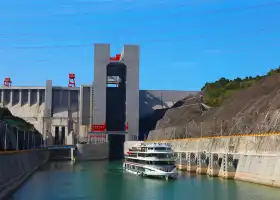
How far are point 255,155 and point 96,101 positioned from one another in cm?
9842

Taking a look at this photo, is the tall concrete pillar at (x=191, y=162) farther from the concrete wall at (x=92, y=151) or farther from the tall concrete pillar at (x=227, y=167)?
the concrete wall at (x=92, y=151)

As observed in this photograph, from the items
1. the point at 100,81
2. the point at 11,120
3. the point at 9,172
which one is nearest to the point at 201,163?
the point at 9,172

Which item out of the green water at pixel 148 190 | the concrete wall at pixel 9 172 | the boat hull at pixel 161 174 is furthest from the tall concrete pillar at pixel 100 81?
the concrete wall at pixel 9 172

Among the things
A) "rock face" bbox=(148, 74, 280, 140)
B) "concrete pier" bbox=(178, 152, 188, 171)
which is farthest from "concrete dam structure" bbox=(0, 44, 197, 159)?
"concrete pier" bbox=(178, 152, 188, 171)

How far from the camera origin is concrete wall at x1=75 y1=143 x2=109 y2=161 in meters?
118

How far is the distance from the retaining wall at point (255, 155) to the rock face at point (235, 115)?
13.4 ft

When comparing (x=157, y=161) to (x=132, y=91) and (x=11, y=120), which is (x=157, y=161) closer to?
(x=11, y=120)

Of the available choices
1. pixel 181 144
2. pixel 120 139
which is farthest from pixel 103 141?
pixel 181 144

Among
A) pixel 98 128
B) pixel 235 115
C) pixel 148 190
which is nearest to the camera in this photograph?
pixel 148 190

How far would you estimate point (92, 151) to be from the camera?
120750 mm

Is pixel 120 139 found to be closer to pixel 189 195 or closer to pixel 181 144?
pixel 181 144

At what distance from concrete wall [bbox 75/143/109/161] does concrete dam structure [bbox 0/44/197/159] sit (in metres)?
15.3

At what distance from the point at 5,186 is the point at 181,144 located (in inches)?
1894

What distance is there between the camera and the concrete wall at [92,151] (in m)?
118
